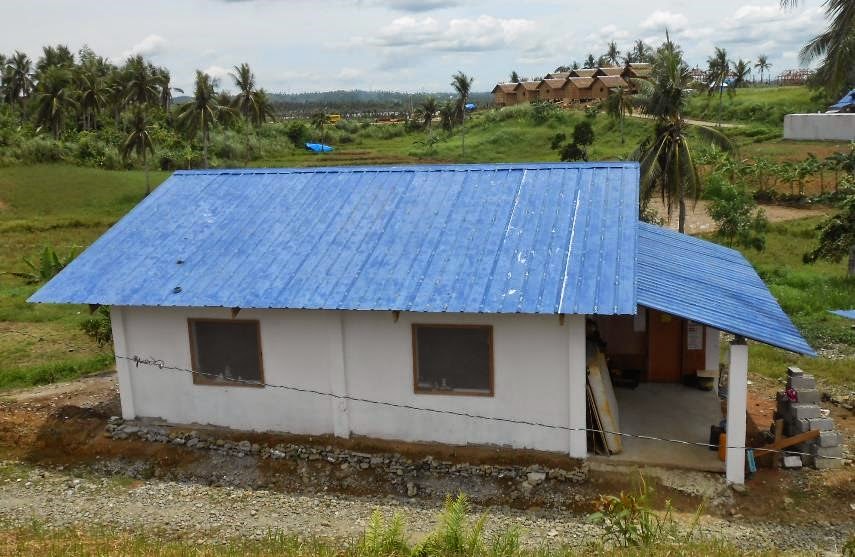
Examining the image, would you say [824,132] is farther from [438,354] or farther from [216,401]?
[216,401]

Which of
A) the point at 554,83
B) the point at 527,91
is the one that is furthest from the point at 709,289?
the point at 527,91

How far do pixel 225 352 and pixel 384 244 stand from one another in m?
3.43

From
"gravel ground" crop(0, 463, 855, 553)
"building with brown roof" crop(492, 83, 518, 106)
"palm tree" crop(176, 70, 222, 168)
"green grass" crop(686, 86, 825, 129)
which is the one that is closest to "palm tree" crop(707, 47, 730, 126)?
"green grass" crop(686, 86, 825, 129)

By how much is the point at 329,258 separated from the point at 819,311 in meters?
14.8

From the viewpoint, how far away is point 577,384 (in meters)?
11.5

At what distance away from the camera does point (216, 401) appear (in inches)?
523

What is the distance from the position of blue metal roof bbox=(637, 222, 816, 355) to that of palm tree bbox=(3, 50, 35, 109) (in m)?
91.6

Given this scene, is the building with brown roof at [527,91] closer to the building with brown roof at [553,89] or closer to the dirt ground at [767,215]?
the building with brown roof at [553,89]

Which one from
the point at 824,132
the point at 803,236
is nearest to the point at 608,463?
the point at 824,132

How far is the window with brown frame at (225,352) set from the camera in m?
13.0

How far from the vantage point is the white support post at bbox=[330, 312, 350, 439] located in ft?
40.4

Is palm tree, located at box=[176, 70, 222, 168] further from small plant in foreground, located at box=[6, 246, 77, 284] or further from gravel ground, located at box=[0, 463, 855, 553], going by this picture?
gravel ground, located at box=[0, 463, 855, 553]

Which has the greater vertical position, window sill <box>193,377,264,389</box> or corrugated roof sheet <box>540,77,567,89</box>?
corrugated roof sheet <box>540,77,567,89</box>

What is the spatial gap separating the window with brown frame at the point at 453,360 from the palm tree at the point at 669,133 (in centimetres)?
1577
